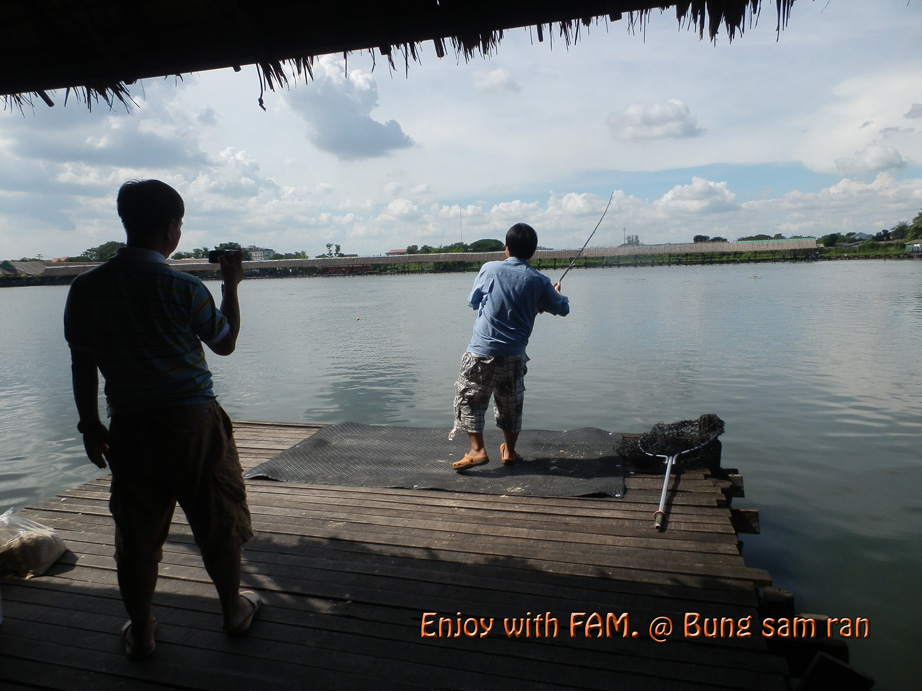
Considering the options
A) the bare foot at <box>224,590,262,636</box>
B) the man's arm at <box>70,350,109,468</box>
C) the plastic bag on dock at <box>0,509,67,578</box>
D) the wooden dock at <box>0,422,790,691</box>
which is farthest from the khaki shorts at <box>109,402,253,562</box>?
the plastic bag on dock at <box>0,509,67,578</box>

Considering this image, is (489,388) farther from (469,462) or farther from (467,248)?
(467,248)

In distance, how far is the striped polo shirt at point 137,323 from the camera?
183 centimetres

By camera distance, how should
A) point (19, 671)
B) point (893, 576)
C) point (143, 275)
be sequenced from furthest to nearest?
point (893, 576) → point (19, 671) → point (143, 275)

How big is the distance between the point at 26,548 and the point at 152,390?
1.56 meters

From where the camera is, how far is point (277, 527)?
10.5 ft

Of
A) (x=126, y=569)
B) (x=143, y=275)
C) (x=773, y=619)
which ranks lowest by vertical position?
(x=773, y=619)

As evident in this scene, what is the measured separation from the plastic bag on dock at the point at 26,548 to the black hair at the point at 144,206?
1796 millimetres

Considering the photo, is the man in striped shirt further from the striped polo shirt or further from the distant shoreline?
the distant shoreline

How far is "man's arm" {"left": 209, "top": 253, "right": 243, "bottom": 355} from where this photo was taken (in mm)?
2018

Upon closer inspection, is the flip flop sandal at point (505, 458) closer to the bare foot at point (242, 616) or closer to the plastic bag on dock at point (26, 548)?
the bare foot at point (242, 616)

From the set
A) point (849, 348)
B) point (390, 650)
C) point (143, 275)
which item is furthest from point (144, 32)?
point (849, 348)

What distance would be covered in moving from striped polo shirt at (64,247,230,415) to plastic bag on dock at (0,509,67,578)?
4.61 feet

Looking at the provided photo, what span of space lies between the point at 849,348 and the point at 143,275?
1394cm

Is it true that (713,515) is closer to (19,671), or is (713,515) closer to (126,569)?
(126,569)
